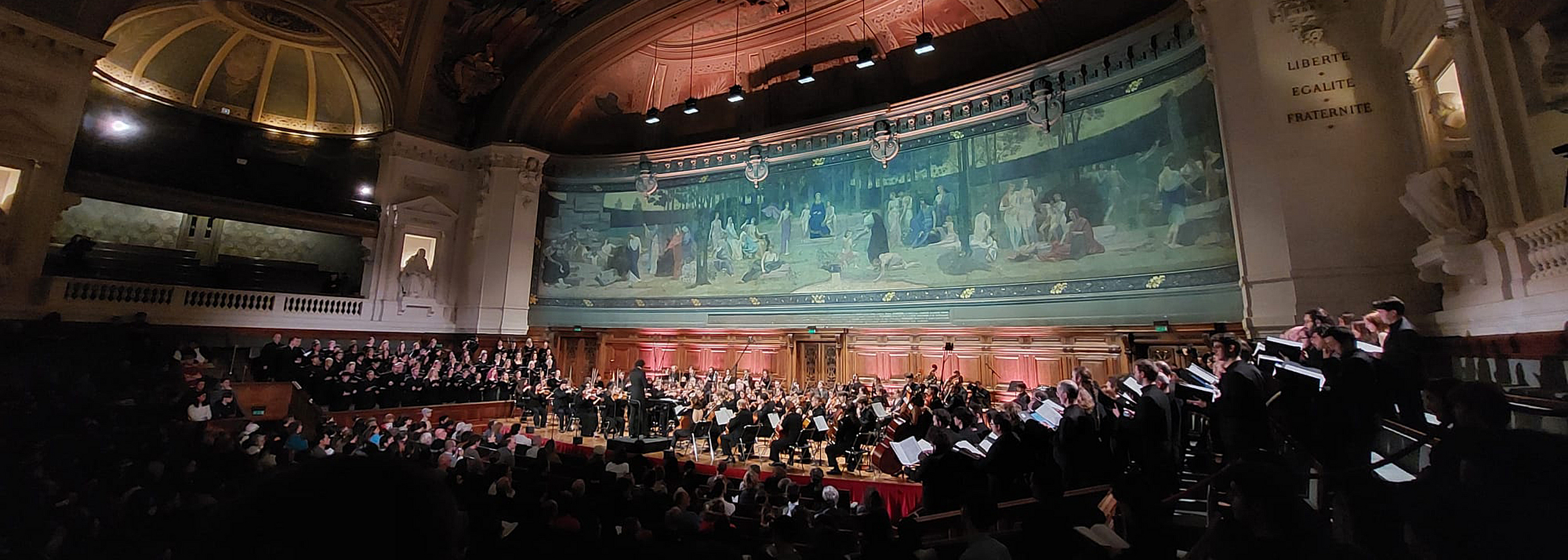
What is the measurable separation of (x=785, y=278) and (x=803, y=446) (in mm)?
6822

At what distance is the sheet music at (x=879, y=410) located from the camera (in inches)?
365

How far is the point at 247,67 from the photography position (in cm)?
1727

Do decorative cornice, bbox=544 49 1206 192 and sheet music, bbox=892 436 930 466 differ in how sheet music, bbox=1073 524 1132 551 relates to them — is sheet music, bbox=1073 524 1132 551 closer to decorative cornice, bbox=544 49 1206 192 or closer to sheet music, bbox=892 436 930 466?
sheet music, bbox=892 436 930 466

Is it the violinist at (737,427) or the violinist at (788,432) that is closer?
the violinist at (788,432)

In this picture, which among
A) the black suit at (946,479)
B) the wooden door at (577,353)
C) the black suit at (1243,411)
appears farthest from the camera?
the wooden door at (577,353)

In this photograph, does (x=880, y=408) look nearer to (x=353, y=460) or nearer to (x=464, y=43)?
(x=353, y=460)

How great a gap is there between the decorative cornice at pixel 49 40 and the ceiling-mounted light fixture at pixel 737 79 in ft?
41.1

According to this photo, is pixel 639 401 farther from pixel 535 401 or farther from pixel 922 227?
pixel 922 227

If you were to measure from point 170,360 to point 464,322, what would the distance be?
7.14 m

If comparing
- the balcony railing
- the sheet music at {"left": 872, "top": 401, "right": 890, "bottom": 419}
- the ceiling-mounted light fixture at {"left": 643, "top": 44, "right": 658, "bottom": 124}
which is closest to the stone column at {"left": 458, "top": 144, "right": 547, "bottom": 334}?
the balcony railing

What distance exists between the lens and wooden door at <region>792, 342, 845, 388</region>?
15594 millimetres

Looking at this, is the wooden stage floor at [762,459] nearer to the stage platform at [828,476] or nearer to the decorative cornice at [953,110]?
the stage platform at [828,476]

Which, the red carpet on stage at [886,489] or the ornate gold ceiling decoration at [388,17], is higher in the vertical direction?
the ornate gold ceiling decoration at [388,17]

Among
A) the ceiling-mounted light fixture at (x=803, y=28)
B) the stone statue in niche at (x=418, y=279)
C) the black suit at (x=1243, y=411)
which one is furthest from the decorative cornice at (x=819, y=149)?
the black suit at (x=1243, y=411)
